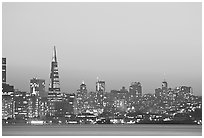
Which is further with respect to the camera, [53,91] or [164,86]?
[53,91]

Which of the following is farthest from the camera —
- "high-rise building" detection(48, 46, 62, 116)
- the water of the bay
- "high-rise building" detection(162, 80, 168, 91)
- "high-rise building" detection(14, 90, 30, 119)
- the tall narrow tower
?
"high-rise building" detection(48, 46, 62, 116)

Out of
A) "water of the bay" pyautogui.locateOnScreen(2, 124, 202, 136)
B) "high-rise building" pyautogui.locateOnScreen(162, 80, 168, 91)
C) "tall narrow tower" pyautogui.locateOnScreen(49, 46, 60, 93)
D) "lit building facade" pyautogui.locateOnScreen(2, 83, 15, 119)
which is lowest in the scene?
"water of the bay" pyautogui.locateOnScreen(2, 124, 202, 136)

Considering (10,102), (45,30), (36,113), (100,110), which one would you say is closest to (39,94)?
(36,113)

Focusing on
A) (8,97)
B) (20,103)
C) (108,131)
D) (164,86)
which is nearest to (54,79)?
(20,103)

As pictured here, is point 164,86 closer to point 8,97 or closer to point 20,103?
point 20,103

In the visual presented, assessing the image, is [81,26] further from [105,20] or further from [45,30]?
[45,30]

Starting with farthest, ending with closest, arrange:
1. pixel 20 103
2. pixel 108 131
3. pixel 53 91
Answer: pixel 53 91 → pixel 20 103 → pixel 108 131

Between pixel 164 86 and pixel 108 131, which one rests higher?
pixel 164 86

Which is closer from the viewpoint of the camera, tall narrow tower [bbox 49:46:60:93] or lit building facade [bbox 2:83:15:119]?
lit building facade [bbox 2:83:15:119]

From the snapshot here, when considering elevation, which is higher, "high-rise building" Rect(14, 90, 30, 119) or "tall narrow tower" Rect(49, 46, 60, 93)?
"tall narrow tower" Rect(49, 46, 60, 93)

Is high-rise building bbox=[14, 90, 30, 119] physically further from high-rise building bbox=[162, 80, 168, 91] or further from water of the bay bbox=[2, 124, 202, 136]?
high-rise building bbox=[162, 80, 168, 91]

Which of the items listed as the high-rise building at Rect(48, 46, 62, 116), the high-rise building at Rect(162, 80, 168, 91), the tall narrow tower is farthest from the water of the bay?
the tall narrow tower

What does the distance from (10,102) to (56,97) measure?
583cm

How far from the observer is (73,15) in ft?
124
